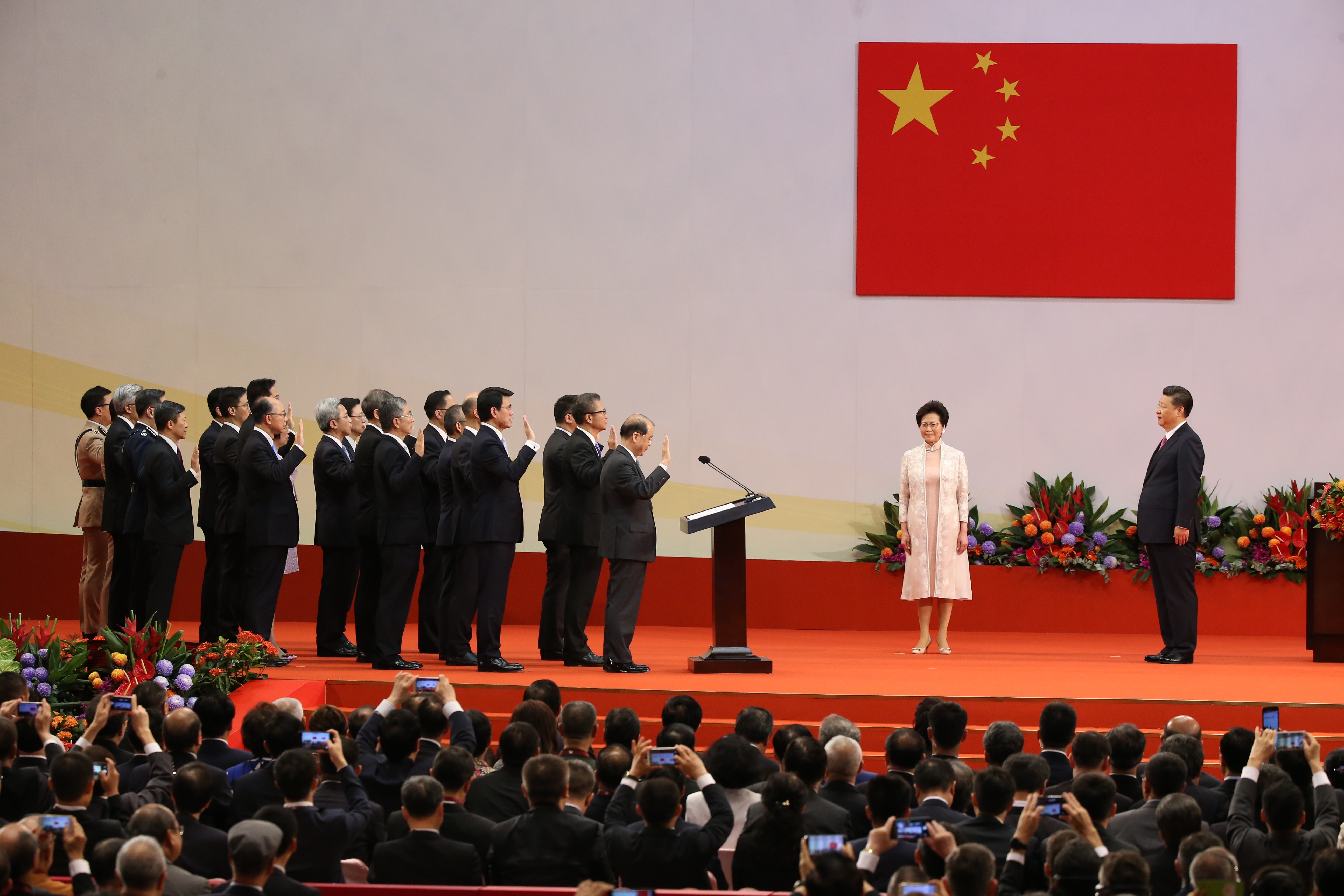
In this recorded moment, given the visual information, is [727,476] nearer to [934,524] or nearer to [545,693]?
[934,524]

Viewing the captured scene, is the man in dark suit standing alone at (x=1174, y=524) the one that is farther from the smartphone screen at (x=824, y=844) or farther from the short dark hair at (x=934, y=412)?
the smartphone screen at (x=824, y=844)

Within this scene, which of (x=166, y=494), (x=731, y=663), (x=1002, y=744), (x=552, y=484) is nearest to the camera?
(x=1002, y=744)

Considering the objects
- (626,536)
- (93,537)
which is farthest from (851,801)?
(93,537)

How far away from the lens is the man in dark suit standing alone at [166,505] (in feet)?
23.3

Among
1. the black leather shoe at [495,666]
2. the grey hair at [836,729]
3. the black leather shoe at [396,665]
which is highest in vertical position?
the grey hair at [836,729]

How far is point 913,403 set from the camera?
32.0 feet

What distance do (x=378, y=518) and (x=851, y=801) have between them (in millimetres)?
4194

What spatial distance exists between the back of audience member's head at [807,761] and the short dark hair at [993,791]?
18.3 inches

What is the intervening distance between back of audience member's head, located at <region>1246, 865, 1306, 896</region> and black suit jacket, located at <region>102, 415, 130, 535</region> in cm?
628

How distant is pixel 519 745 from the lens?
3.92m

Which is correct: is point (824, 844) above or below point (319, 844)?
above

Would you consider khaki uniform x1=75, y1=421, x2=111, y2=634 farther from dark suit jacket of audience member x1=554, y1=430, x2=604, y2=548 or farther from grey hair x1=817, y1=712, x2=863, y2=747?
grey hair x1=817, y1=712, x2=863, y2=747

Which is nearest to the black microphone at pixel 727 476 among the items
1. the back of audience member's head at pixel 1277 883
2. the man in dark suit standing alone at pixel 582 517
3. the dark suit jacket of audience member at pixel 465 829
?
the man in dark suit standing alone at pixel 582 517

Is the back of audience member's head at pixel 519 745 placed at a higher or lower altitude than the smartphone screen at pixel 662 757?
lower
